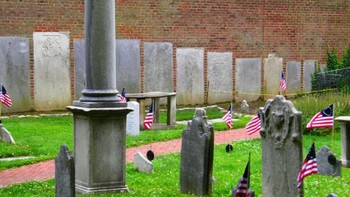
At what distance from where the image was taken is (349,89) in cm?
2136

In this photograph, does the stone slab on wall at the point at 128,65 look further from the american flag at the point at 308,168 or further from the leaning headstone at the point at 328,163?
the american flag at the point at 308,168

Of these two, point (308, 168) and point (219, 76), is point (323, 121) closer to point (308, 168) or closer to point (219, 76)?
point (308, 168)

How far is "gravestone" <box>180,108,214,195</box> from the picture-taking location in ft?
31.8

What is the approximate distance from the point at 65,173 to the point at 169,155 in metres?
5.31

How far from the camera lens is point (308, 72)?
25.5 metres

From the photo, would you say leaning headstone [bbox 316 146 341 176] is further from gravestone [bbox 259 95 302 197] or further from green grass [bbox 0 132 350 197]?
gravestone [bbox 259 95 302 197]

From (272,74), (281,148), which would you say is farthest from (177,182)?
(272,74)

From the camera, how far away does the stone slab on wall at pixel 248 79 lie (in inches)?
953

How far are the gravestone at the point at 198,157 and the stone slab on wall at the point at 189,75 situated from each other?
12.9 m

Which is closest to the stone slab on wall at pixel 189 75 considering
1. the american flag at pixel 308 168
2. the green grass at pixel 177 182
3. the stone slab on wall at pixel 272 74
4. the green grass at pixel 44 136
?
the green grass at pixel 44 136

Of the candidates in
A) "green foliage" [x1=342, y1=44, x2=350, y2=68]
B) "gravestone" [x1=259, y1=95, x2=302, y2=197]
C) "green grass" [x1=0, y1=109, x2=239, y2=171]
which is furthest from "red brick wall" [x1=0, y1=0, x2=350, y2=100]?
"gravestone" [x1=259, y1=95, x2=302, y2=197]

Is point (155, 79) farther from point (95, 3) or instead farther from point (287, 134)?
point (287, 134)

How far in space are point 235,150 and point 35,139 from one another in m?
4.42

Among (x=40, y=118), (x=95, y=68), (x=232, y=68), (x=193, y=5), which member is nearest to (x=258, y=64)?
(x=232, y=68)
